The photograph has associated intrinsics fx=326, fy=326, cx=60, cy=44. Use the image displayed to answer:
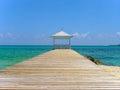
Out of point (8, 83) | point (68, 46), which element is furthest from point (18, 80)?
point (68, 46)

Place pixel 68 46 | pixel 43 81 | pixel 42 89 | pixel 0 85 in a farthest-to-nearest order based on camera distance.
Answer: pixel 68 46
pixel 43 81
pixel 0 85
pixel 42 89

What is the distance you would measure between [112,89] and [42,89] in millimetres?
1119

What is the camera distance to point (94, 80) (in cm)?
617

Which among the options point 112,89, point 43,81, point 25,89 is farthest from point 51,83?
point 112,89

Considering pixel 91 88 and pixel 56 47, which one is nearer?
pixel 91 88

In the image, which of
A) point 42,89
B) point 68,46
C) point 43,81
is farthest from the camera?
point 68,46

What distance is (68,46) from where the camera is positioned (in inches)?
1193

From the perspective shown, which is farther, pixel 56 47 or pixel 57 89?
pixel 56 47

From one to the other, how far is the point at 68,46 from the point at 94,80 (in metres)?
24.2

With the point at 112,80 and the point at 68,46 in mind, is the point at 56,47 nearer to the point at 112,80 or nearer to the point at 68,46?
the point at 68,46

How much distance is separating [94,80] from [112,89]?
965 mm

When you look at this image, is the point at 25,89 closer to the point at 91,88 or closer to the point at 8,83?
the point at 8,83

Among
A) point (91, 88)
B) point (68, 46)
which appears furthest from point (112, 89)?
point (68, 46)

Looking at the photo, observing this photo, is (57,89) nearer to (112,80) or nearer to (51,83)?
(51,83)
